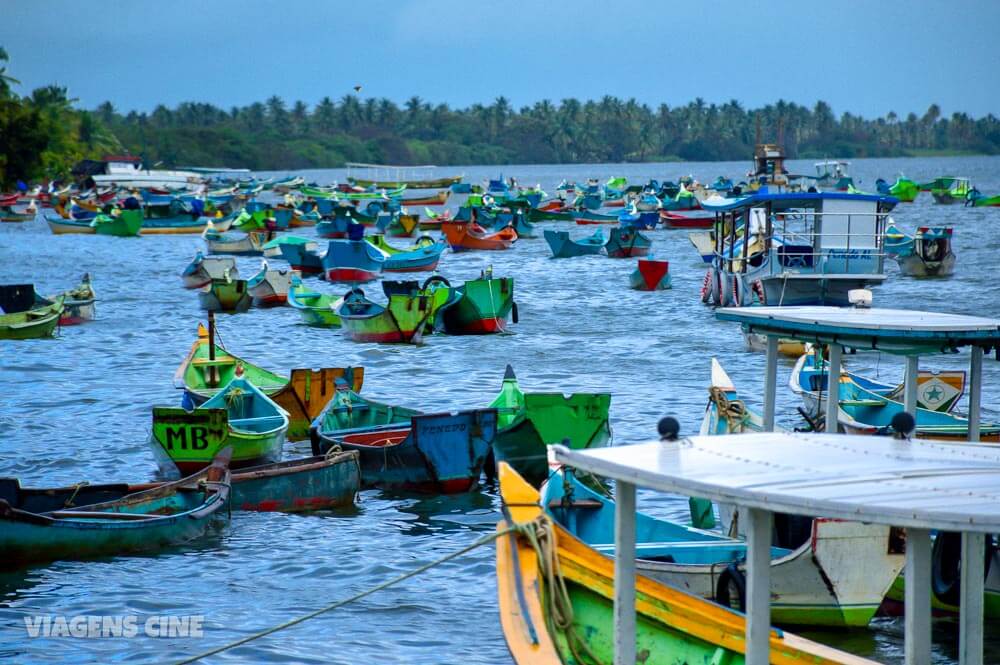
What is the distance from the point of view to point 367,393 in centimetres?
2109

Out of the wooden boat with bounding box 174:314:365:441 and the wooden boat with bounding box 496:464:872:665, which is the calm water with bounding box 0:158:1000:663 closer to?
the wooden boat with bounding box 174:314:365:441

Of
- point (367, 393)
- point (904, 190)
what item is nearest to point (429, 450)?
point (367, 393)

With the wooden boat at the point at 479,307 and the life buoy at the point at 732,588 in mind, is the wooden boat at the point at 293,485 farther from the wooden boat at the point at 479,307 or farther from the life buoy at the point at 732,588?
the wooden boat at the point at 479,307

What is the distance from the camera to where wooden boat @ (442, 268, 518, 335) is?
27203mm

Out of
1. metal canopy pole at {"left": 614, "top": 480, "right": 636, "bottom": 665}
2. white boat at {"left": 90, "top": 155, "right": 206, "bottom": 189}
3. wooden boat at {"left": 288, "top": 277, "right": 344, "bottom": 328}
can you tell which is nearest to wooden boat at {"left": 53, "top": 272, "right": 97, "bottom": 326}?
wooden boat at {"left": 288, "top": 277, "right": 344, "bottom": 328}

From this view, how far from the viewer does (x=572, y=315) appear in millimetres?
32312

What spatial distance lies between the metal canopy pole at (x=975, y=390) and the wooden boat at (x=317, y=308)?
780 inches

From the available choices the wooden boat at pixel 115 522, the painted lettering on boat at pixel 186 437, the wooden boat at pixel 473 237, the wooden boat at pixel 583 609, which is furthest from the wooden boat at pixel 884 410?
the wooden boat at pixel 473 237

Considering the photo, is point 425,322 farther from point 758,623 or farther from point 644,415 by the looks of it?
point 758,623

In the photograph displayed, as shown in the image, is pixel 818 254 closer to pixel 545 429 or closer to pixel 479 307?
pixel 479 307

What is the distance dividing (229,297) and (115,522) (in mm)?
21584

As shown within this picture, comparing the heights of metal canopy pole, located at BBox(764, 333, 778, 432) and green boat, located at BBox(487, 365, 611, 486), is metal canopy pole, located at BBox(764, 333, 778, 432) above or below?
above

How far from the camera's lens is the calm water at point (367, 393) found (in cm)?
1059

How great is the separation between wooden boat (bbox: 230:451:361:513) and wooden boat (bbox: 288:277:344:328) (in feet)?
50.7
